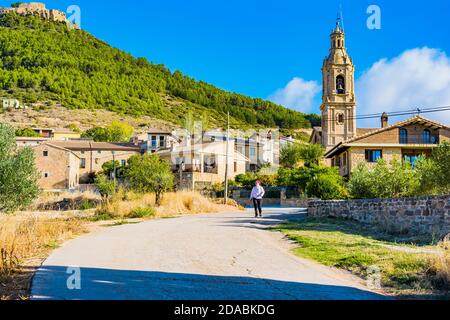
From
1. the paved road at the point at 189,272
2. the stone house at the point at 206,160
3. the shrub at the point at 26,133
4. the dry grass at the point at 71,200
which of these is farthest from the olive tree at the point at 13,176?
the shrub at the point at 26,133

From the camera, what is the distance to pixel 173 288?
279 inches

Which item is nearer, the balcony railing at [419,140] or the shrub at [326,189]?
the shrub at [326,189]

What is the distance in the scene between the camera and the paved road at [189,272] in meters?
6.81

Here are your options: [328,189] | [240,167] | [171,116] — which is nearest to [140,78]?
[171,116]

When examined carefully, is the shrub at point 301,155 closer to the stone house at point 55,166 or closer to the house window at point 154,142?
the house window at point 154,142

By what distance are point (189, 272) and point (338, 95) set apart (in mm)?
72746

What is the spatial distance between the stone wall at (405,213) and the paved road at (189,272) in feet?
16.5

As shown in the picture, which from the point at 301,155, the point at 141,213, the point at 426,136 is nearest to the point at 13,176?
the point at 141,213

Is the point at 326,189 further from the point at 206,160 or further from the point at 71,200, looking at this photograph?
the point at 206,160

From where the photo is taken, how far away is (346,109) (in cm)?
7875

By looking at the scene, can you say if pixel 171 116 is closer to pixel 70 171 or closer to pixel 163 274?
pixel 70 171
